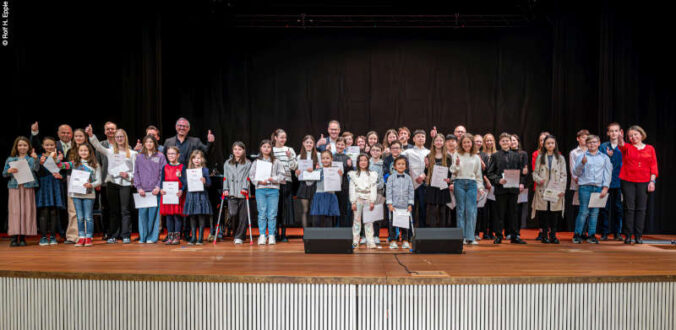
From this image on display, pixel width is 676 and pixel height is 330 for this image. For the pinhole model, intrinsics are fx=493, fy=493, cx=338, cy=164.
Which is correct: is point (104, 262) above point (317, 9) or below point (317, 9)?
below

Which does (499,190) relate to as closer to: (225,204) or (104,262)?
(225,204)

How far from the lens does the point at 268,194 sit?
6.14 m

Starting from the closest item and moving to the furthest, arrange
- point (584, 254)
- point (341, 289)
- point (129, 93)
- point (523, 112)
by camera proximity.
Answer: point (341, 289) < point (584, 254) < point (129, 93) < point (523, 112)

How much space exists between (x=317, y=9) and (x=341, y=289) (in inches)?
261

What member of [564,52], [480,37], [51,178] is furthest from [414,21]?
[51,178]

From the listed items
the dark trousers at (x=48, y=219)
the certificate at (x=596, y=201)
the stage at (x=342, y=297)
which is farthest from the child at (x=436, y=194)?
the dark trousers at (x=48, y=219)

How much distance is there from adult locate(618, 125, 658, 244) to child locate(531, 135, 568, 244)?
77cm

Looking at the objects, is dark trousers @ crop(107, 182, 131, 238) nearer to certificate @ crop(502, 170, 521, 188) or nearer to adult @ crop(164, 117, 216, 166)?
adult @ crop(164, 117, 216, 166)

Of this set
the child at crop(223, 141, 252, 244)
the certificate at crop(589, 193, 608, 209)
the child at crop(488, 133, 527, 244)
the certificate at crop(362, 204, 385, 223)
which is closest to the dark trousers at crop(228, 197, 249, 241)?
the child at crop(223, 141, 252, 244)

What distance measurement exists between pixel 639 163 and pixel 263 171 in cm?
469

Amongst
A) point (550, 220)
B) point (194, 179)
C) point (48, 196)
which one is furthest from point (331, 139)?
point (48, 196)

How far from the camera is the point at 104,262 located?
437 centimetres

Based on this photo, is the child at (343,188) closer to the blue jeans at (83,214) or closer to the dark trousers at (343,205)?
the dark trousers at (343,205)

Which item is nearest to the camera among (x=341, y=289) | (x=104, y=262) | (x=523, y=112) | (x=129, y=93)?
(x=341, y=289)
